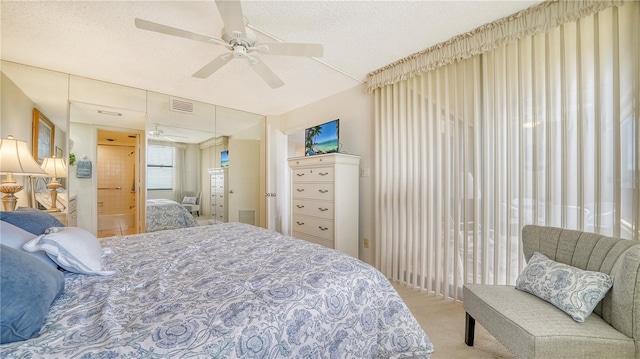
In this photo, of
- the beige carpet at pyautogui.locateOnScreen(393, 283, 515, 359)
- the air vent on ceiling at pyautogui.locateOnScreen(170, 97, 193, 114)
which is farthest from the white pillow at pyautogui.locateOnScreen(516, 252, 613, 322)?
the air vent on ceiling at pyautogui.locateOnScreen(170, 97, 193, 114)

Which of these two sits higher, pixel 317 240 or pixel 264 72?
pixel 264 72

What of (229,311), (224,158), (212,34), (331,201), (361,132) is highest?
(212,34)

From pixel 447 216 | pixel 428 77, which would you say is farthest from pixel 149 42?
pixel 447 216

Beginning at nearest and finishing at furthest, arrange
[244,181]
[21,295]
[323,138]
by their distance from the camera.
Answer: [21,295] → [323,138] → [244,181]

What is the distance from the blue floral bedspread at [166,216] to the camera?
11.8 ft

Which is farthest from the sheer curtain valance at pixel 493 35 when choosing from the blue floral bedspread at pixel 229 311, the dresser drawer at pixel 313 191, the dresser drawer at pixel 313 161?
the blue floral bedspread at pixel 229 311

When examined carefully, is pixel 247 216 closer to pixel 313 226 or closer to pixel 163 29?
pixel 313 226

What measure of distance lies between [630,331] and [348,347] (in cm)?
128

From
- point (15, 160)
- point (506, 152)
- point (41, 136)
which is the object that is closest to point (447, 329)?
point (506, 152)

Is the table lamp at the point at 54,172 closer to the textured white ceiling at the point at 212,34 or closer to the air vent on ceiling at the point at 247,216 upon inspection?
the textured white ceiling at the point at 212,34

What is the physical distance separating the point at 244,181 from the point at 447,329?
12.4ft

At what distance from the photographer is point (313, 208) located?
3.17 metres

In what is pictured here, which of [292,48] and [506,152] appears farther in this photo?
[506,152]

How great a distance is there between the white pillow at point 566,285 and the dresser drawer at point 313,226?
5.90 ft
